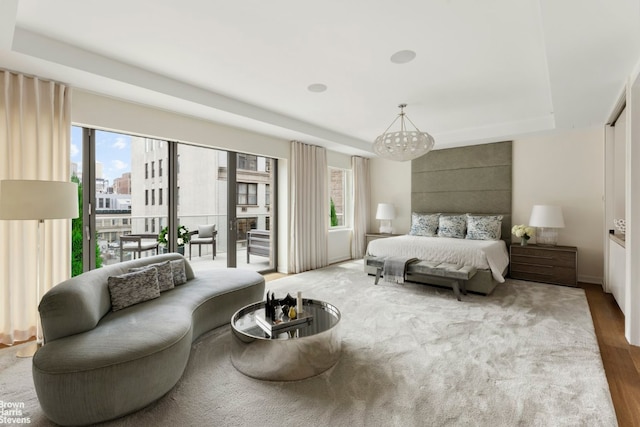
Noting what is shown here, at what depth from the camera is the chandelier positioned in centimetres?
386

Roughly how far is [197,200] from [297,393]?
345 centimetres

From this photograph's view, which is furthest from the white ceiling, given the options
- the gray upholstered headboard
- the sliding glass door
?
the gray upholstered headboard

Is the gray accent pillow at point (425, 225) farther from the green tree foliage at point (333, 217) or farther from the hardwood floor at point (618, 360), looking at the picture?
the hardwood floor at point (618, 360)

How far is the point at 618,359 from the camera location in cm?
244

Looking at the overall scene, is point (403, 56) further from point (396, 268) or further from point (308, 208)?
point (308, 208)

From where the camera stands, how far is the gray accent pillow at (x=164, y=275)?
293cm

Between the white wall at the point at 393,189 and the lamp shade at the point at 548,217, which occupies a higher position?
the white wall at the point at 393,189

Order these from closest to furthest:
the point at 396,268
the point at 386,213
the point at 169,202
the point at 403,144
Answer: the point at 403,144 < the point at 169,202 < the point at 396,268 < the point at 386,213

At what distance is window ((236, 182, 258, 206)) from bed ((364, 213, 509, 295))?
7.29 ft

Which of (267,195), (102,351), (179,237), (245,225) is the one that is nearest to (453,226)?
Answer: (267,195)

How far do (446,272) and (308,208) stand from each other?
2.73 meters

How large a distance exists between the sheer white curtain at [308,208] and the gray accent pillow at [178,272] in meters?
2.51

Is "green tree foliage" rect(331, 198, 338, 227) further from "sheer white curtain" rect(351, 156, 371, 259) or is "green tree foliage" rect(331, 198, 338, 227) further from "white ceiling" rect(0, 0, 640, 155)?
"white ceiling" rect(0, 0, 640, 155)

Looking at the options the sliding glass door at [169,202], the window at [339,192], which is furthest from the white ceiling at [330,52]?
the window at [339,192]
